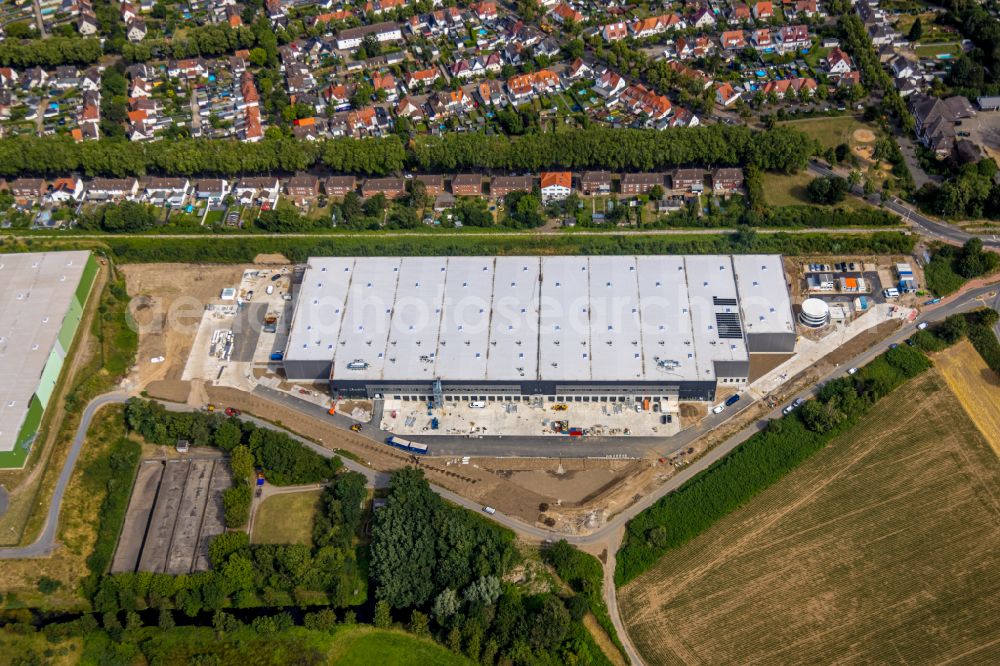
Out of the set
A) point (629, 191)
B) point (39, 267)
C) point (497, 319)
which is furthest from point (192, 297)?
point (629, 191)

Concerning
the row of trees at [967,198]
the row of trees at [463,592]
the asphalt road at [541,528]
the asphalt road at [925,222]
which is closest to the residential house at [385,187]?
the asphalt road at [541,528]

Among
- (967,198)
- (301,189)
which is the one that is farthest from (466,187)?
(967,198)

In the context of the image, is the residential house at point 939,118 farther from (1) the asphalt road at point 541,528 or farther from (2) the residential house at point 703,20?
(2) the residential house at point 703,20

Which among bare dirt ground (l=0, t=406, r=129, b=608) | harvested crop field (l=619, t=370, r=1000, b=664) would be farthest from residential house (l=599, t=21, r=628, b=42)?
bare dirt ground (l=0, t=406, r=129, b=608)

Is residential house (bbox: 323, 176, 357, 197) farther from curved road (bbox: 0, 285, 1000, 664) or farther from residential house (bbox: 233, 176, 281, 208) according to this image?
curved road (bbox: 0, 285, 1000, 664)

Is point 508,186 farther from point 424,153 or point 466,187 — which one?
point 424,153

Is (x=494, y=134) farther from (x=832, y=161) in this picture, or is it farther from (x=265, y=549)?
(x=265, y=549)
